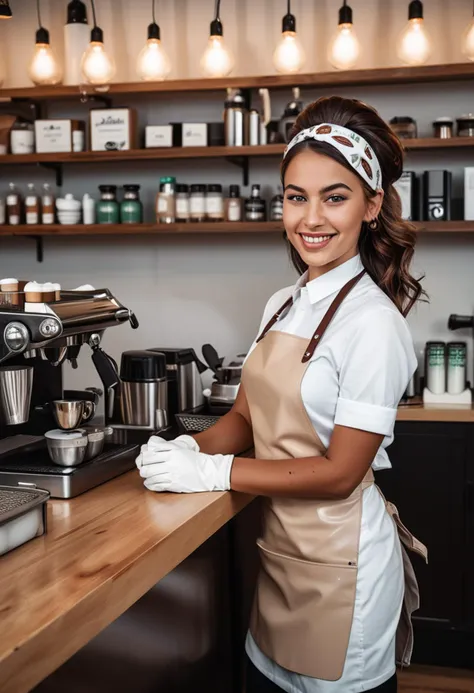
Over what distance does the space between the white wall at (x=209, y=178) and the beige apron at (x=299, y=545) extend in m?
2.12

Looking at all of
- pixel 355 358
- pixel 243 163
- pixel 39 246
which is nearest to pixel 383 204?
pixel 355 358

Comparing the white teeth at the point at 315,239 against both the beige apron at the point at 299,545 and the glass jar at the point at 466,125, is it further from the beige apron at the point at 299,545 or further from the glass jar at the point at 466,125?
the glass jar at the point at 466,125

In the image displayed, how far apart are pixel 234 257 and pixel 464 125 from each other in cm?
119

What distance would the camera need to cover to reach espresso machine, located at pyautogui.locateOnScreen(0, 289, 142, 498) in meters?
1.65

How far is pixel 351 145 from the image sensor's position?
1.66 metres

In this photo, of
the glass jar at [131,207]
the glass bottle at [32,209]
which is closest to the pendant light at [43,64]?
the glass bottle at [32,209]

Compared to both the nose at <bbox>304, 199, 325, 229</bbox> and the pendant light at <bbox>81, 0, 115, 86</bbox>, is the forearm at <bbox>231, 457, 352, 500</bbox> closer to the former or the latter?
the nose at <bbox>304, 199, 325, 229</bbox>

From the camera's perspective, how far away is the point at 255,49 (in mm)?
3830

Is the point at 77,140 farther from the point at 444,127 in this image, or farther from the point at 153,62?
the point at 444,127

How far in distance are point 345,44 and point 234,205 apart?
2.68 feet

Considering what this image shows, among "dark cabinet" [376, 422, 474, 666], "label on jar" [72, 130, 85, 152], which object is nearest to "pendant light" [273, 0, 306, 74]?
"label on jar" [72, 130, 85, 152]

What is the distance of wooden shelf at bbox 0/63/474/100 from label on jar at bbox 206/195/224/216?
477 mm

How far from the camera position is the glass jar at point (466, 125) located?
3.41 meters

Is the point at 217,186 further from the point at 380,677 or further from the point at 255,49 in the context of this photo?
the point at 380,677
